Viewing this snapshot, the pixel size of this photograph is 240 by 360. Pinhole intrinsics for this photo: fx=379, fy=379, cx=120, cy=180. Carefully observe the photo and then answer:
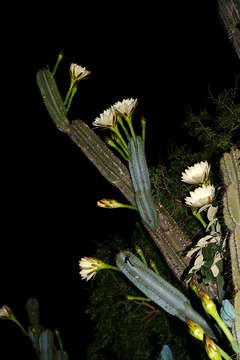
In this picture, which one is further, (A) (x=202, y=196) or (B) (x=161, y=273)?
(B) (x=161, y=273)

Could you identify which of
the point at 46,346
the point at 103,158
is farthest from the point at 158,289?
the point at 46,346

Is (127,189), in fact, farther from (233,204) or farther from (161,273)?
(161,273)

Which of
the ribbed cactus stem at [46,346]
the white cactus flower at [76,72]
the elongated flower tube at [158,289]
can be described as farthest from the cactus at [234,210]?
the ribbed cactus stem at [46,346]

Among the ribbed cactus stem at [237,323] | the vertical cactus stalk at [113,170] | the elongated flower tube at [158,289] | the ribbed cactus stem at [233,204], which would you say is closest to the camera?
the ribbed cactus stem at [237,323]

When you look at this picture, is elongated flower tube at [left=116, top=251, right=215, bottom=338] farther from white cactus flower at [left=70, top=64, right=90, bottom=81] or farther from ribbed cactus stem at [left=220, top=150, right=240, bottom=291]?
white cactus flower at [left=70, top=64, right=90, bottom=81]

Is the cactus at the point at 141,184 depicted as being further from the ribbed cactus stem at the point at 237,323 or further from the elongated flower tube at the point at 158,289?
the ribbed cactus stem at the point at 237,323
